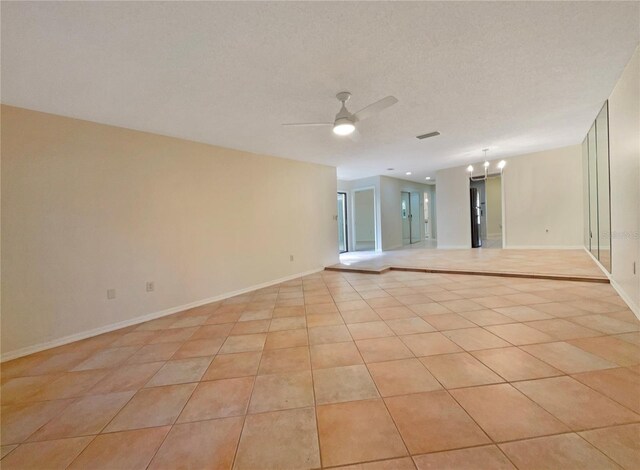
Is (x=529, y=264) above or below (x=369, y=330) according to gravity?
above

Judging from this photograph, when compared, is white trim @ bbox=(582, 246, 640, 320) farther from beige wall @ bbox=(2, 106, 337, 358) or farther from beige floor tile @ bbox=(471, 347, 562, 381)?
beige wall @ bbox=(2, 106, 337, 358)

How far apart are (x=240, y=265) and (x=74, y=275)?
205cm

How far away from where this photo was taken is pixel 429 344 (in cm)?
215

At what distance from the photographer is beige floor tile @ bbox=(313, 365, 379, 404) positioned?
157 cm

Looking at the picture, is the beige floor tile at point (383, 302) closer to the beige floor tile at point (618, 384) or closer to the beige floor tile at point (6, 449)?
the beige floor tile at point (618, 384)

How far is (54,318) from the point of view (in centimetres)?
263

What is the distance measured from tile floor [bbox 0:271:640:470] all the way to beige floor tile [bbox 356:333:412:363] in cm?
2

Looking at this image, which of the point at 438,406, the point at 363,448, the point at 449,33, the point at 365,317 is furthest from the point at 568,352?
the point at 449,33

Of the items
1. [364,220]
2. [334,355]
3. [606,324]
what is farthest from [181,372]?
[364,220]

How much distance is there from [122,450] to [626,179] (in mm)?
4751

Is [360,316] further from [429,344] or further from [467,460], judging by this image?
[467,460]

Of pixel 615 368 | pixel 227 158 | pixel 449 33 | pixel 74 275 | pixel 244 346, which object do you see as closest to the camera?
pixel 615 368

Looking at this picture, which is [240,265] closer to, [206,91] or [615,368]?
[206,91]

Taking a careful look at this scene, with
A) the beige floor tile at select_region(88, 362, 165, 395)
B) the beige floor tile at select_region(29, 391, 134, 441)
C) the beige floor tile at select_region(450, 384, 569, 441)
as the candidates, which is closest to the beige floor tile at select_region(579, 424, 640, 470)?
the beige floor tile at select_region(450, 384, 569, 441)
